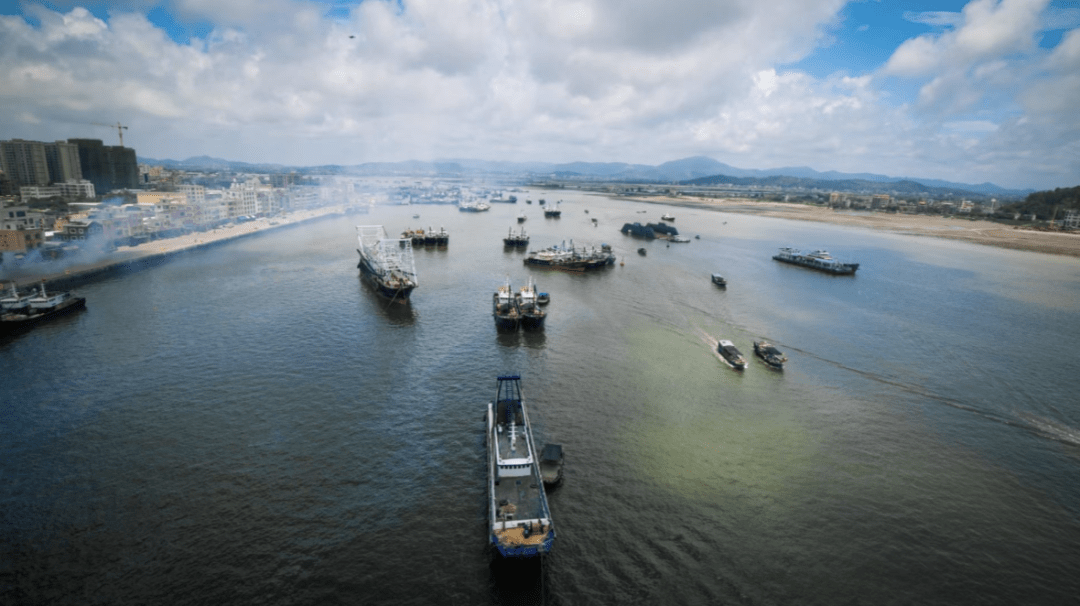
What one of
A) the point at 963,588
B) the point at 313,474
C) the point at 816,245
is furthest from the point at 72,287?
the point at 816,245

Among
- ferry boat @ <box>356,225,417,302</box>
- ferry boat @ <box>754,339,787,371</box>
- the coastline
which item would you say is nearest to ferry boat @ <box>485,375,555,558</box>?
ferry boat @ <box>754,339,787,371</box>

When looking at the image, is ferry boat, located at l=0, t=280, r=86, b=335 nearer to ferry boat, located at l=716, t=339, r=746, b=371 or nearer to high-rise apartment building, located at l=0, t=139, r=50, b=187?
ferry boat, located at l=716, t=339, r=746, b=371

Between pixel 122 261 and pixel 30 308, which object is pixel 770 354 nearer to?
pixel 30 308

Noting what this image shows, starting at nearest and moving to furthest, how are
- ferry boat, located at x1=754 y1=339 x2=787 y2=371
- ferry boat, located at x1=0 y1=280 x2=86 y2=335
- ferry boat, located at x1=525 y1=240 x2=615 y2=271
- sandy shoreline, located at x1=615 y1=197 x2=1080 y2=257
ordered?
ferry boat, located at x1=754 y1=339 x2=787 y2=371 → ferry boat, located at x1=0 y1=280 x2=86 y2=335 → ferry boat, located at x1=525 y1=240 x2=615 y2=271 → sandy shoreline, located at x1=615 y1=197 x2=1080 y2=257

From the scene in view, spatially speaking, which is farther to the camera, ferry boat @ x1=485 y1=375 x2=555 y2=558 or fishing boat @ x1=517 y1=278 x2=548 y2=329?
fishing boat @ x1=517 y1=278 x2=548 y2=329

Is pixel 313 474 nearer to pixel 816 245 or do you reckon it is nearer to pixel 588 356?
pixel 588 356

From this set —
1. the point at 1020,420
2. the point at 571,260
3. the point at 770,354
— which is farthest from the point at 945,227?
the point at 770,354
